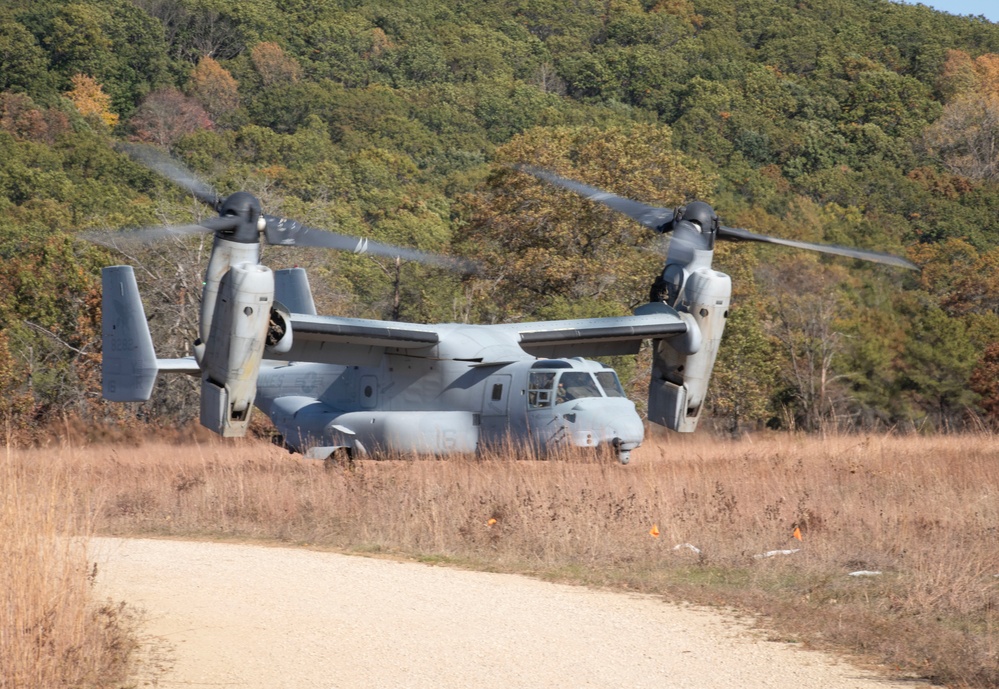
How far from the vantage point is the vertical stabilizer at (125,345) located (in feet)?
59.5

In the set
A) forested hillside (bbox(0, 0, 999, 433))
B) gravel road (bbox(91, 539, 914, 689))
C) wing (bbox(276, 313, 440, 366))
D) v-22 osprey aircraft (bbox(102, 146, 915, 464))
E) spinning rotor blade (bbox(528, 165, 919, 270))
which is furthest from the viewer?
forested hillside (bbox(0, 0, 999, 433))

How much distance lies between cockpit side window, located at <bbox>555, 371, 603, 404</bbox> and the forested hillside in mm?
7076

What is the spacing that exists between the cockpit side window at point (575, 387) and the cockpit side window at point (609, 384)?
191 millimetres

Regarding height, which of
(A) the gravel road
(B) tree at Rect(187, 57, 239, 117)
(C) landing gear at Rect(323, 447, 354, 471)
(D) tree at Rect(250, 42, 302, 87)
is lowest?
(C) landing gear at Rect(323, 447, 354, 471)

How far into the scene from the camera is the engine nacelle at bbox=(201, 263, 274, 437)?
14906 mm

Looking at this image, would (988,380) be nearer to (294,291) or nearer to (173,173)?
(294,291)

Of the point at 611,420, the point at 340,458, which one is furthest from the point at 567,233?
the point at 611,420

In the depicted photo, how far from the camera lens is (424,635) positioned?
25.7 ft

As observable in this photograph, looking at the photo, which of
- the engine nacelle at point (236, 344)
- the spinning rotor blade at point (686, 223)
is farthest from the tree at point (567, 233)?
the engine nacelle at point (236, 344)

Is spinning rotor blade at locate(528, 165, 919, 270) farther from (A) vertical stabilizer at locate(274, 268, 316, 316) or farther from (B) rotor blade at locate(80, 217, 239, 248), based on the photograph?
(A) vertical stabilizer at locate(274, 268, 316, 316)

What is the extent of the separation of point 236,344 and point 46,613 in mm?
8459

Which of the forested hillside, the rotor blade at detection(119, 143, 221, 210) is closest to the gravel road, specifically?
the rotor blade at detection(119, 143, 221, 210)

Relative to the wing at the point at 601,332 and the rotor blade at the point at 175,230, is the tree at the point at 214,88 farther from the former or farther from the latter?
the rotor blade at the point at 175,230

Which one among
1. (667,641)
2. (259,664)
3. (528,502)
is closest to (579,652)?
(667,641)
